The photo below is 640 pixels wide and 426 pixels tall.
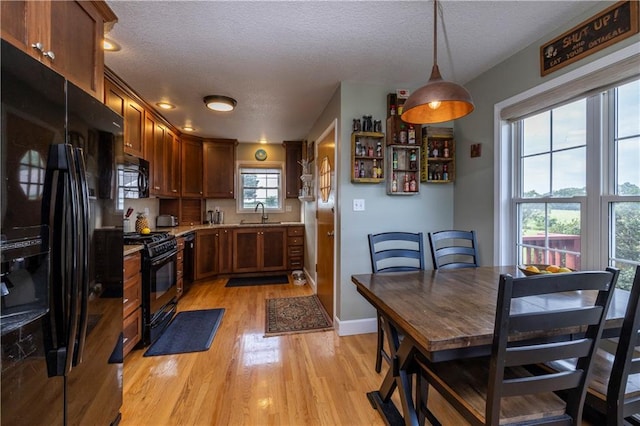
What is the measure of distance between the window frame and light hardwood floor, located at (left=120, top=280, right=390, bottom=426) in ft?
9.14

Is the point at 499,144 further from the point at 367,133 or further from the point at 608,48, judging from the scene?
the point at 367,133

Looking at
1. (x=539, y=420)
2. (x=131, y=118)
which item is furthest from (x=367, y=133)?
(x=131, y=118)

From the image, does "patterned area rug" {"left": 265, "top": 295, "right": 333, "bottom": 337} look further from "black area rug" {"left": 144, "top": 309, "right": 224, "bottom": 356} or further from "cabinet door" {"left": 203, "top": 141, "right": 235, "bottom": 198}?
"cabinet door" {"left": 203, "top": 141, "right": 235, "bottom": 198}

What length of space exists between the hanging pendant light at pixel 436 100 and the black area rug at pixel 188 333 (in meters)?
2.44

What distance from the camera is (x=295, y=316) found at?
3.00 meters

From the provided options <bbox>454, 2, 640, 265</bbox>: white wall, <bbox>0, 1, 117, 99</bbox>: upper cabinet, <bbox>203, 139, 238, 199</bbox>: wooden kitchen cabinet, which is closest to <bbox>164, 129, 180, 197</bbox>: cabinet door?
<bbox>203, 139, 238, 199</bbox>: wooden kitchen cabinet

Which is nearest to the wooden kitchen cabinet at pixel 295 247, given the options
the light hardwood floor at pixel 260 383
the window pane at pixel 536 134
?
the light hardwood floor at pixel 260 383

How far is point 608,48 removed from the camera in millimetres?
1611

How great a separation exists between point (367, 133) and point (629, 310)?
202cm

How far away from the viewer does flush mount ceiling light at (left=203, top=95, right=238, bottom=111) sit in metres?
2.89

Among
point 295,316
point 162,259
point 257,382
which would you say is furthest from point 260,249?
point 257,382

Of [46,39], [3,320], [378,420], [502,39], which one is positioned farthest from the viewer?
[502,39]

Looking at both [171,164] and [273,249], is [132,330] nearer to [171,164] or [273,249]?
[171,164]

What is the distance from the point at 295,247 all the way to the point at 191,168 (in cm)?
215
